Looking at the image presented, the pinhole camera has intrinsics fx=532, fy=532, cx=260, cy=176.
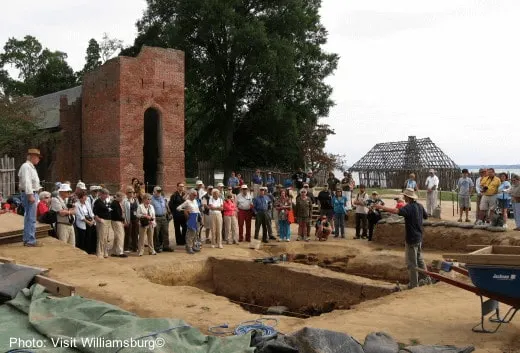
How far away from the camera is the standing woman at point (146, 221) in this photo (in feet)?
41.0

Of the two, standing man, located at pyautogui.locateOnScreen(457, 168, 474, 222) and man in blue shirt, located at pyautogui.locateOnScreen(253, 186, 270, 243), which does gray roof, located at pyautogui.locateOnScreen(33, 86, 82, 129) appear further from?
standing man, located at pyautogui.locateOnScreen(457, 168, 474, 222)

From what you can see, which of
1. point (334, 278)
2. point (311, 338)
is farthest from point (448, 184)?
point (311, 338)

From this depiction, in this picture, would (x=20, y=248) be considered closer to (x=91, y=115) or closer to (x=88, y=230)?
(x=88, y=230)

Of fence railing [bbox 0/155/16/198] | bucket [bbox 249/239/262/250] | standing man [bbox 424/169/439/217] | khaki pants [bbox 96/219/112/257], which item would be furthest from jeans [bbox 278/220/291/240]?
fence railing [bbox 0/155/16/198]

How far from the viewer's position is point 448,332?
22.5 feet

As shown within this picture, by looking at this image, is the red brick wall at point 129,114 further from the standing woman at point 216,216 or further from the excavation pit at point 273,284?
the excavation pit at point 273,284

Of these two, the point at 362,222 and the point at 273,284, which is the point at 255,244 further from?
the point at 362,222

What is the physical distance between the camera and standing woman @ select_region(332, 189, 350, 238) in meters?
16.0

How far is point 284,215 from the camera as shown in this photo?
51.3 ft

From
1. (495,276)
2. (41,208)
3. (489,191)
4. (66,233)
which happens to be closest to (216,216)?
(66,233)

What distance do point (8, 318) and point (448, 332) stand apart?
5.39 metres

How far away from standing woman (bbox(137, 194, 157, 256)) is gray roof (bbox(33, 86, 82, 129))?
58.1 ft

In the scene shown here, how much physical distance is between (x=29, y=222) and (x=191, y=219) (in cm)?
397

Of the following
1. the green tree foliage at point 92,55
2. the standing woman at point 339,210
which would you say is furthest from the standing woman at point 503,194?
the green tree foliage at point 92,55
